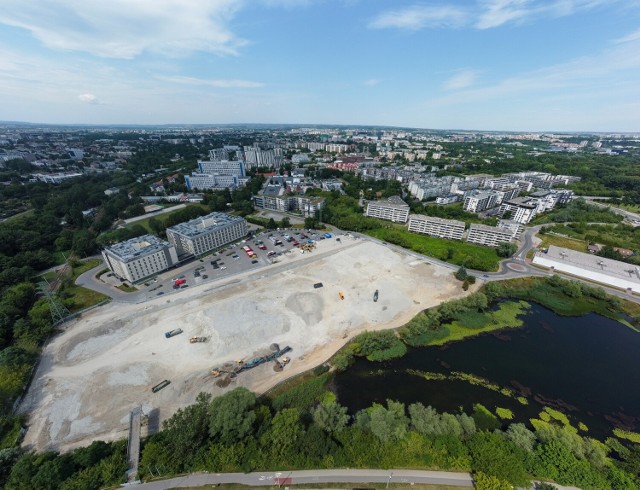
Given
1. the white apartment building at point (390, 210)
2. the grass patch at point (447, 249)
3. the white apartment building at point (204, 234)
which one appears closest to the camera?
the grass patch at point (447, 249)

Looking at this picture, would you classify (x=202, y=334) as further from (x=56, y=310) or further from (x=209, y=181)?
(x=209, y=181)

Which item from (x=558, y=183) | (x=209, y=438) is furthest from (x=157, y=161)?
(x=558, y=183)

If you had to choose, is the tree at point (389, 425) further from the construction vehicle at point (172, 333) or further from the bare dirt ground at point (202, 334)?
the construction vehicle at point (172, 333)

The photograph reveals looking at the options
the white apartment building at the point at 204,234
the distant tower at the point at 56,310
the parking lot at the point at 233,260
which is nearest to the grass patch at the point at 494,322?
the parking lot at the point at 233,260

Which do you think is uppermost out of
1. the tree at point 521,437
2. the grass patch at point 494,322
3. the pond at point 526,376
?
the tree at point 521,437

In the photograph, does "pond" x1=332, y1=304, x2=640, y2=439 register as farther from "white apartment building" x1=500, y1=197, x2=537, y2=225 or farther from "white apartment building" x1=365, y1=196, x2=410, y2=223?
"white apartment building" x1=365, y1=196, x2=410, y2=223

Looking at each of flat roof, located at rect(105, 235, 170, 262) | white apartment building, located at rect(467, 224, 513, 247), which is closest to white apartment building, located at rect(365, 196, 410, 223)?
white apartment building, located at rect(467, 224, 513, 247)

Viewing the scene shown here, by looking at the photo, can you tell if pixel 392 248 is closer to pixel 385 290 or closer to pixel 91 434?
pixel 385 290
